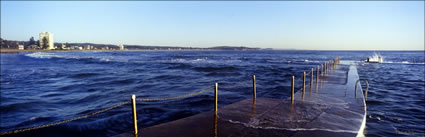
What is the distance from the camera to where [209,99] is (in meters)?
14.1

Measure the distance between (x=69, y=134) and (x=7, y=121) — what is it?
399 cm

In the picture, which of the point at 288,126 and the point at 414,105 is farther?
the point at 414,105

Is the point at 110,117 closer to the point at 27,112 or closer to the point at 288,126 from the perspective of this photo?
the point at 27,112

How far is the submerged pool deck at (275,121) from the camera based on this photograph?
620 cm

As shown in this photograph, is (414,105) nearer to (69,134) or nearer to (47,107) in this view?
(69,134)

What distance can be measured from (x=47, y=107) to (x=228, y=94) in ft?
33.4

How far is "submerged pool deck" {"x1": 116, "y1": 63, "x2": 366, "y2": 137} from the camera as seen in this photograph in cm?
620

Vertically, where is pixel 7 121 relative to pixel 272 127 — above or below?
below

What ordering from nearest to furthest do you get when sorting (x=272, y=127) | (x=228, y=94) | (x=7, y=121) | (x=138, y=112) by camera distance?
(x=272, y=127) → (x=7, y=121) → (x=138, y=112) → (x=228, y=94)

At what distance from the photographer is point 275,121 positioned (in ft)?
23.7

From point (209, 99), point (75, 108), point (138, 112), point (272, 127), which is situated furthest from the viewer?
point (209, 99)

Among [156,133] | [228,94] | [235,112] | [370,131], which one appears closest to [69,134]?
[156,133]

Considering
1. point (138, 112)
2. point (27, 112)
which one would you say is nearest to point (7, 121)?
point (27, 112)

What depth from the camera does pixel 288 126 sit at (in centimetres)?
675
